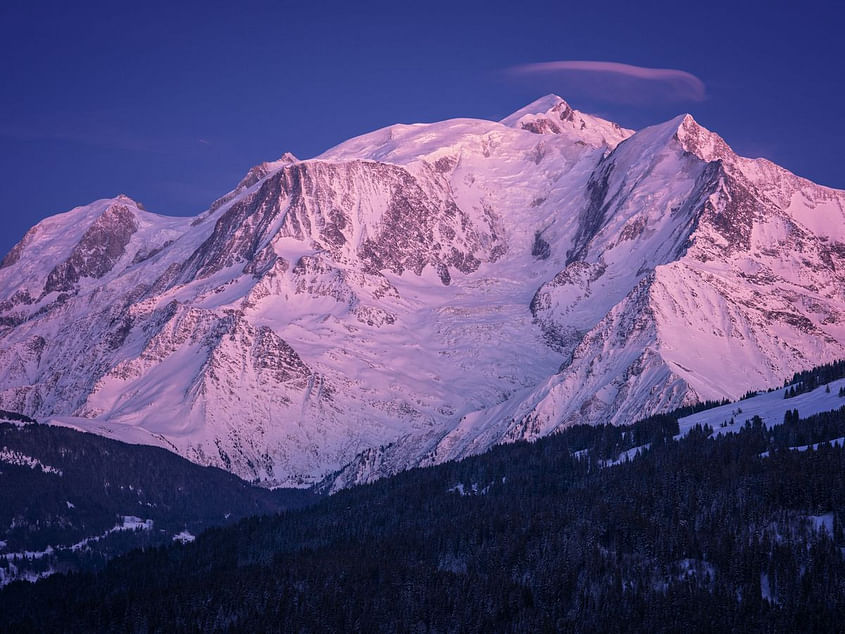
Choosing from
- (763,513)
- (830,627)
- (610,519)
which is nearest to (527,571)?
(610,519)

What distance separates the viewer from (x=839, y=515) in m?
179

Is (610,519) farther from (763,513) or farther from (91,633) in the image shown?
(91,633)

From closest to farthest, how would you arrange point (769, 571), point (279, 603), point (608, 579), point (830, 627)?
point (830, 627)
point (769, 571)
point (608, 579)
point (279, 603)

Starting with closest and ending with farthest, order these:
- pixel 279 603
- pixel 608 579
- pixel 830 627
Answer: pixel 830 627 < pixel 608 579 < pixel 279 603

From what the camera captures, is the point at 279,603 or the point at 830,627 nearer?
the point at 830,627

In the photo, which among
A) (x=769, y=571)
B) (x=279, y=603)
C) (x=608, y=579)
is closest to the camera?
(x=769, y=571)

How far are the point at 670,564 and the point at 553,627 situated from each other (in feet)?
53.3

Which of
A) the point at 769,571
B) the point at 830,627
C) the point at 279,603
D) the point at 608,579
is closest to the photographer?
the point at 830,627

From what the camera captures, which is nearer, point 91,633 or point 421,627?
point 421,627

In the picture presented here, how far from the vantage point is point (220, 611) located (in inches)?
7751

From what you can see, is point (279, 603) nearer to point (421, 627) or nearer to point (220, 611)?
point (220, 611)

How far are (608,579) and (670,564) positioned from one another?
730 cm

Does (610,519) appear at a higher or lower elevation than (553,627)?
higher

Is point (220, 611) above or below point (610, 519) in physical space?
below
